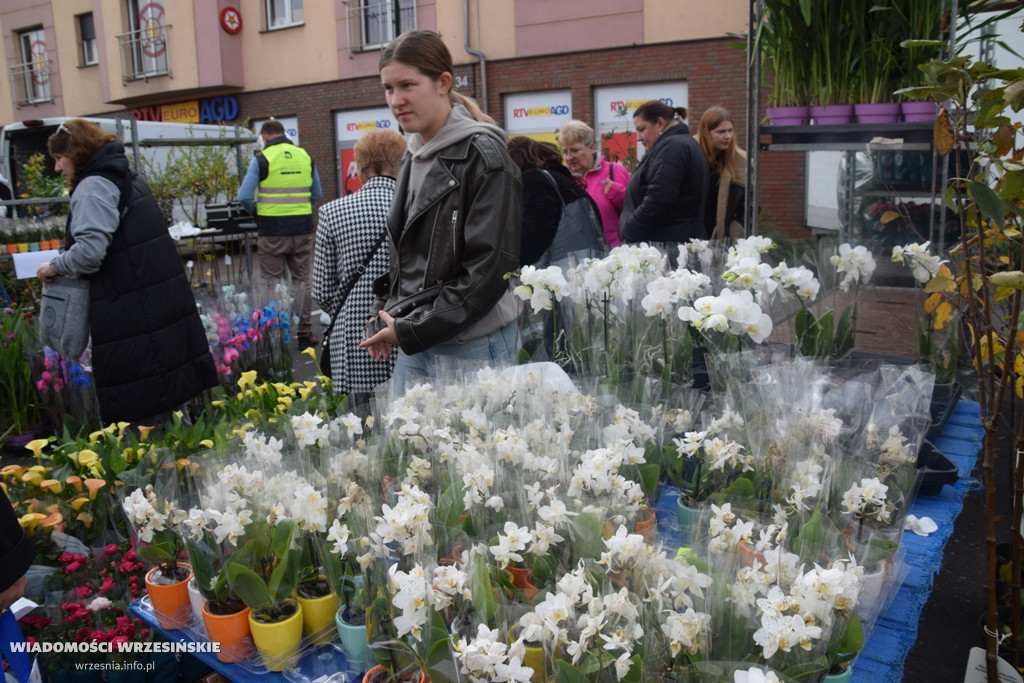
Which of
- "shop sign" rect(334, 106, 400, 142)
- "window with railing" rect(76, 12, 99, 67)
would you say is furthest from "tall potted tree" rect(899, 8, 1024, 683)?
"window with railing" rect(76, 12, 99, 67)

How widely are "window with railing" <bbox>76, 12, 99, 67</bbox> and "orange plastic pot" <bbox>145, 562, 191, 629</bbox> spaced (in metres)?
20.7

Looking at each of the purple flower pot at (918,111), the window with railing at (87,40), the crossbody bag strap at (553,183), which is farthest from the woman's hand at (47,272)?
the window with railing at (87,40)

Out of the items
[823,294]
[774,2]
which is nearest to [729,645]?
[823,294]

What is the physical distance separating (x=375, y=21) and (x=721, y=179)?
11470mm

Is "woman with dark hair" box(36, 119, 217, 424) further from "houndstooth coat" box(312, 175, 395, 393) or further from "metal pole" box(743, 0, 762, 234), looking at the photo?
"metal pole" box(743, 0, 762, 234)

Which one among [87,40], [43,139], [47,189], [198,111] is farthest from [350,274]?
[87,40]

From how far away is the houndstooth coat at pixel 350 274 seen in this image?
318 cm

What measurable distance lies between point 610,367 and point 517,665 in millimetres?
1245

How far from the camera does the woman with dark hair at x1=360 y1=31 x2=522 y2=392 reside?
244cm

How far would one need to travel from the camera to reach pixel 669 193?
15.0 feet

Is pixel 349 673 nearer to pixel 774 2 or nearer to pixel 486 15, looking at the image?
pixel 774 2

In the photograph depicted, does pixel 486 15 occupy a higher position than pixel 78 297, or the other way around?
pixel 486 15

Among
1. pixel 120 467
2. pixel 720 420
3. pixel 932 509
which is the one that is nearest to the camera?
pixel 720 420

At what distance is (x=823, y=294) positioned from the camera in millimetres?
2684
